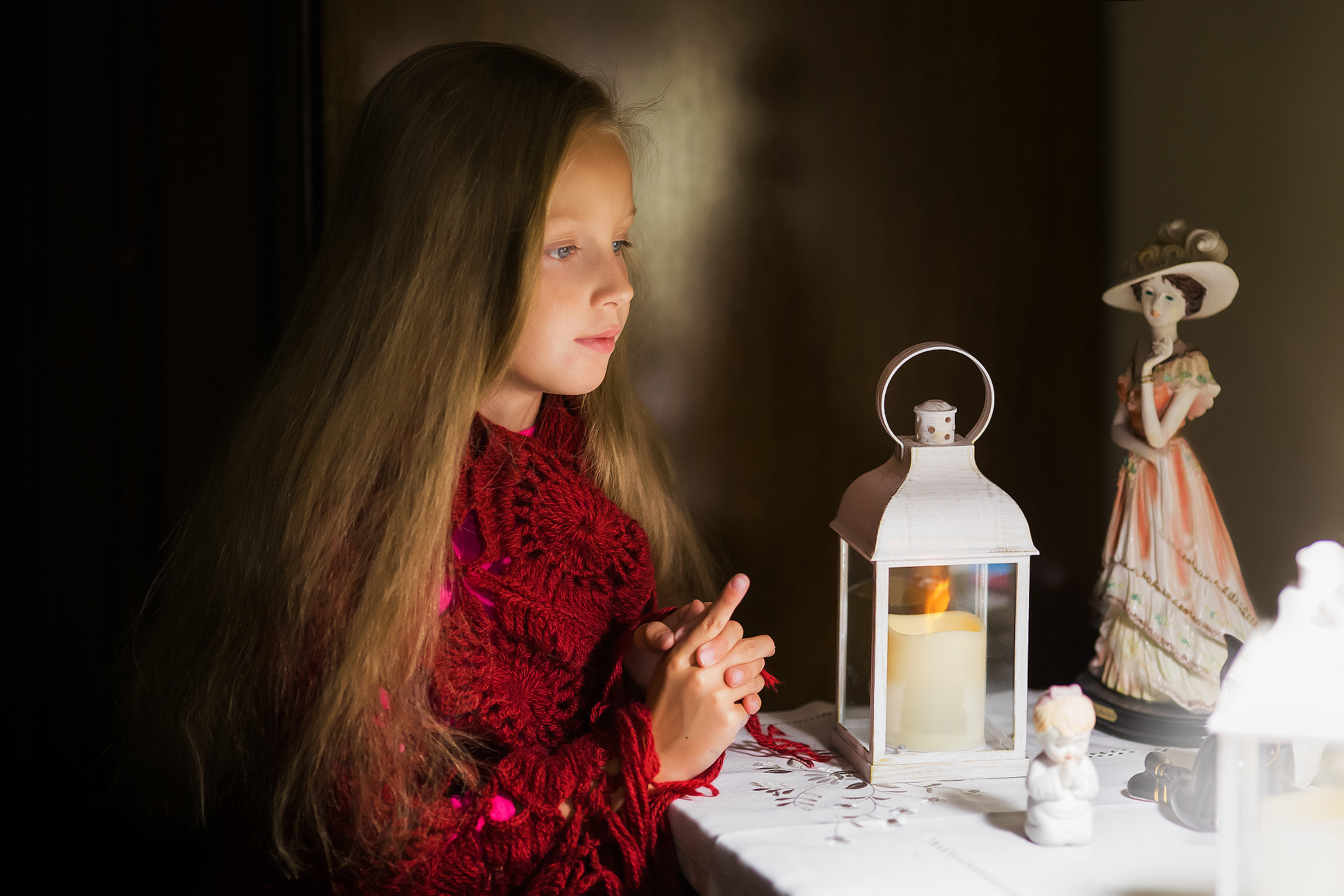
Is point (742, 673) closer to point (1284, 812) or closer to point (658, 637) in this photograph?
point (658, 637)

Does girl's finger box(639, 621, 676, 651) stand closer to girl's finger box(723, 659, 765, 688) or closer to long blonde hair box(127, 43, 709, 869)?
girl's finger box(723, 659, 765, 688)

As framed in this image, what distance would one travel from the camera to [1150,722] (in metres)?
0.97

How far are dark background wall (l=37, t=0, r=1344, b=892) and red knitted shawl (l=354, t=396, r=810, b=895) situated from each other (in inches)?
18.1

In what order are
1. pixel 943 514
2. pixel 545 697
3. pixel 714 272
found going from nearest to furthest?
pixel 943 514 → pixel 545 697 → pixel 714 272

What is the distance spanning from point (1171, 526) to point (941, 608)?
0.24m

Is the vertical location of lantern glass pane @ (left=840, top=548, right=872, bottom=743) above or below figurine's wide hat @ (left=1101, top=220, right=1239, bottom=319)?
A: below

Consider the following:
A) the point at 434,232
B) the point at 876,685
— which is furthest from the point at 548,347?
the point at 876,685

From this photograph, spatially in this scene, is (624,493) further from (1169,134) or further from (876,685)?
(1169,134)

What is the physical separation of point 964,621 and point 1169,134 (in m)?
0.77

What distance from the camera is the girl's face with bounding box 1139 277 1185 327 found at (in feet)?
3.23

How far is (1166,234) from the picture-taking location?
3.25ft

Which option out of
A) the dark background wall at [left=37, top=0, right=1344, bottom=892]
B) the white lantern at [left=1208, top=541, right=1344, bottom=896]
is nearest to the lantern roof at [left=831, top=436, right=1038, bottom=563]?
the white lantern at [left=1208, top=541, right=1344, bottom=896]

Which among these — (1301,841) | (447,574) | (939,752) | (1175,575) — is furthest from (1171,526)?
(447,574)

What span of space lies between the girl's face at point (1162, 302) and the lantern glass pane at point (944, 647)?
28cm
